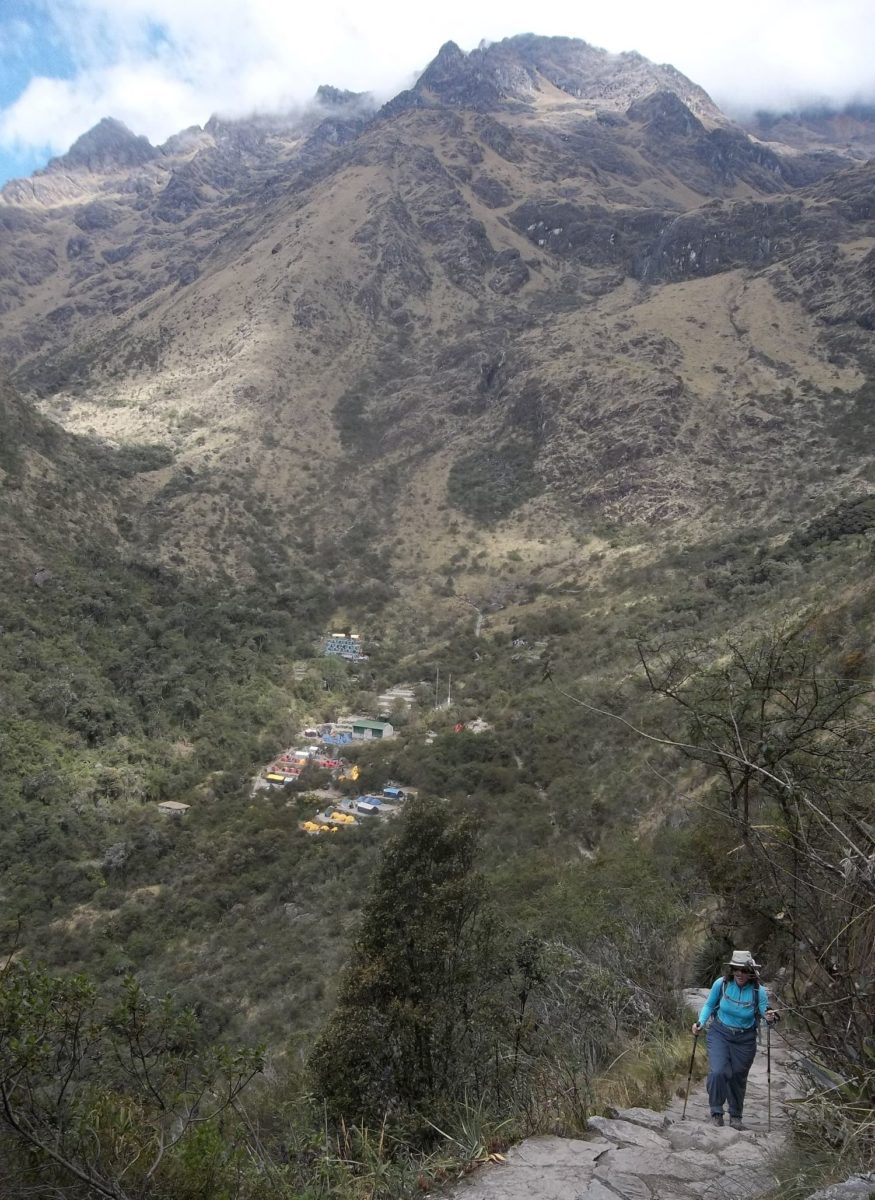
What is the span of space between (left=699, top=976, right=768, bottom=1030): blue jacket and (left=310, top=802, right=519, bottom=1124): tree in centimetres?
285

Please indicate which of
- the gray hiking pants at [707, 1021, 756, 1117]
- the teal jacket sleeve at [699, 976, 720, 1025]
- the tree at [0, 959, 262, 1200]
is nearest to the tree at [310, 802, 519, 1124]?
the gray hiking pants at [707, 1021, 756, 1117]

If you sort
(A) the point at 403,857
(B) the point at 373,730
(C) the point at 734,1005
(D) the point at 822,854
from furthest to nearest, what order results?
(B) the point at 373,730 → (A) the point at 403,857 → (C) the point at 734,1005 → (D) the point at 822,854

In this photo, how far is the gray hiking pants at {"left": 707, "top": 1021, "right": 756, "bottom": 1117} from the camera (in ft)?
16.6

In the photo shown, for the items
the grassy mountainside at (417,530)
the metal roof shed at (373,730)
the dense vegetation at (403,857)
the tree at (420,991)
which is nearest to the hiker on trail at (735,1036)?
the dense vegetation at (403,857)

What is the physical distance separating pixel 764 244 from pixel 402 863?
120492 mm

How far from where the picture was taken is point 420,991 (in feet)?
27.5

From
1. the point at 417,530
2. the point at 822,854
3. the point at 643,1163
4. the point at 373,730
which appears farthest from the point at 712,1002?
the point at 417,530

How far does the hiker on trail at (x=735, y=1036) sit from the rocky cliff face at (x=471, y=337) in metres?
64.7

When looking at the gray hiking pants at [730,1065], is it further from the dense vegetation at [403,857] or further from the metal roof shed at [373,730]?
the metal roof shed at [373,730]

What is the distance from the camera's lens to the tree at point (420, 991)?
778cm

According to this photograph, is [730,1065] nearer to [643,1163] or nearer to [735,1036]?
[735,1036]

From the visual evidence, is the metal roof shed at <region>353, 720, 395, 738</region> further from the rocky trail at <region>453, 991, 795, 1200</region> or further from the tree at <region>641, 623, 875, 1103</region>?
the tree at <region>641, 623, 875, 1103</region>

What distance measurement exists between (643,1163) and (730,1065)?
1.14 meters


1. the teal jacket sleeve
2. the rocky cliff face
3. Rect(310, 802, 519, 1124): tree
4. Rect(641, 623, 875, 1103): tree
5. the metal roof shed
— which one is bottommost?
Rect(310, 802, 519, 1124): tree
